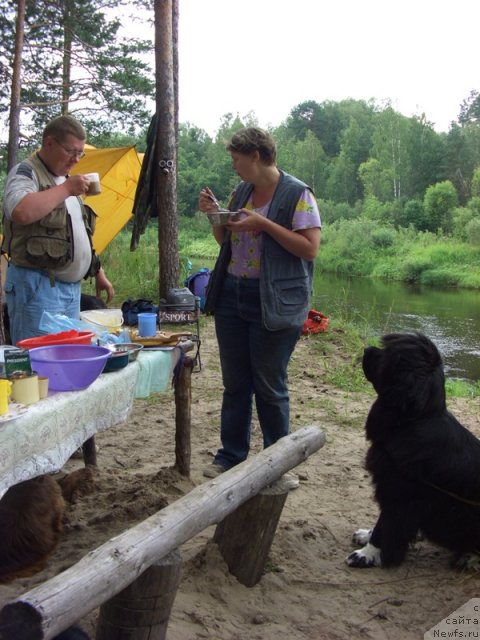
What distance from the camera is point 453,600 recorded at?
7.99 feet

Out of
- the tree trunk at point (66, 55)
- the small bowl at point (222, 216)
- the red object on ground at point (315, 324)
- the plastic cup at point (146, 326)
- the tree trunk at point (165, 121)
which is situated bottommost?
the red object on ground at point (315, 324)

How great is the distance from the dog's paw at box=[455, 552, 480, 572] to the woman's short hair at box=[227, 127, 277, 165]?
1.94 metres

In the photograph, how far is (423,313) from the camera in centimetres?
1594

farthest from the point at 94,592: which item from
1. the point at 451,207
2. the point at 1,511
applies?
the point at 451,207

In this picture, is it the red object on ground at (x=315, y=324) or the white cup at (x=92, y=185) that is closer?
the white cup at (x=92, y=185)

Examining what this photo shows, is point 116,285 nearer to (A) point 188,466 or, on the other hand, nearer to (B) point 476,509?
(A) point 188,466

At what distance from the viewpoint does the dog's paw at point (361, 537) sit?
287cm

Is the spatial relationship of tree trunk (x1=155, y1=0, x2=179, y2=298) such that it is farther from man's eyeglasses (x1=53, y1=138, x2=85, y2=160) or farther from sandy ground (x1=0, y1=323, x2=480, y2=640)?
man's eyeglasses (x1=53, y1=138, x2=85, y2=160)

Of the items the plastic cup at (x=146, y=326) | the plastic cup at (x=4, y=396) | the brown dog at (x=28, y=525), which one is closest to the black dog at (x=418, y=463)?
the plastic cup at (x=146, y=326)

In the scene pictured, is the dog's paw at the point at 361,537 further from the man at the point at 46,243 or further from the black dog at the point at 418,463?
the man at the point at 46,243

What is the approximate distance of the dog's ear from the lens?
2.59m

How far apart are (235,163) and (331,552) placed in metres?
1.84

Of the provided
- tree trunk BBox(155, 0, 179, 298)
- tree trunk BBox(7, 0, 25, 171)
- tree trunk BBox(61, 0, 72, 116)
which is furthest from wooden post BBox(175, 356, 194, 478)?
tree trunk BBox(61, 0, 72, 116)

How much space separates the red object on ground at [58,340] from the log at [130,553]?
718 millimetres
